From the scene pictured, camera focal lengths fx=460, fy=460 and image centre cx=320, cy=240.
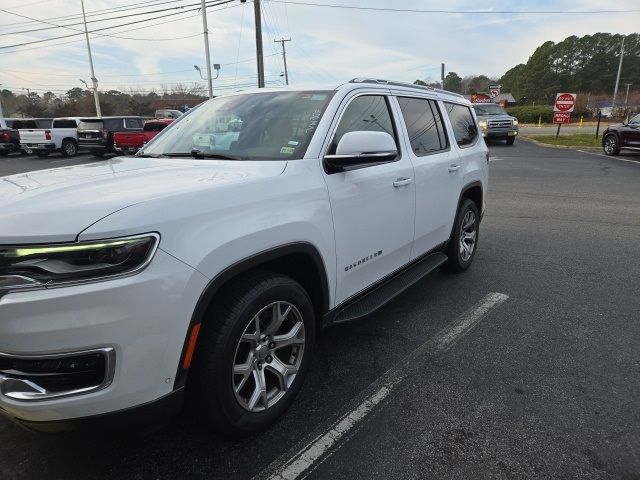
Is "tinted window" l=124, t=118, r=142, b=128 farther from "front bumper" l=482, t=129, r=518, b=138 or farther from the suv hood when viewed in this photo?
the suv hood

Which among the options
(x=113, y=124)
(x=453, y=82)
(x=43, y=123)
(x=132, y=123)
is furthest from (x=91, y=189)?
(x=453, y=82)

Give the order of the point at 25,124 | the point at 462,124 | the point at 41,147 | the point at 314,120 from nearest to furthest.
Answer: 1. the point at 314,120
2. the point at 462,124
3. the point at 41,147
4. the point at 25,124

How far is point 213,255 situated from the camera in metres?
1.96

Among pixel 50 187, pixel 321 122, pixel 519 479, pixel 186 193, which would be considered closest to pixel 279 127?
pixel 321 122

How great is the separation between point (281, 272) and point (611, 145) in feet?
59.3

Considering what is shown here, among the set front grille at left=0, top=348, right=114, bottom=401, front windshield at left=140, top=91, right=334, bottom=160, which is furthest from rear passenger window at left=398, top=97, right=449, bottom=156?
front grille at left=0, top=348, right=114, bottom=401

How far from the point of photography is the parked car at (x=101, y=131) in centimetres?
2022

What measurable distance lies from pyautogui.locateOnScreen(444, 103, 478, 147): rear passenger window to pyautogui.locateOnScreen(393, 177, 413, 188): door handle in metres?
1.45

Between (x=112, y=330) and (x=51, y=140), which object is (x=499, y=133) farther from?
(x=112, y=330)

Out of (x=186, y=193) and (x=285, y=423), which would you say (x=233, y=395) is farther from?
(x=186, y=193)

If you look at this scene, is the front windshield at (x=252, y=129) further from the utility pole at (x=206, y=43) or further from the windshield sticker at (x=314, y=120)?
the utility pole at (x=206, y=43)

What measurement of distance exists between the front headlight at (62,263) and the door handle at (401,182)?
2020 millimetres

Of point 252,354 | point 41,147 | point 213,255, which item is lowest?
point 41,147

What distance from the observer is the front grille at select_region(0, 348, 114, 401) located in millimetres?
1704
